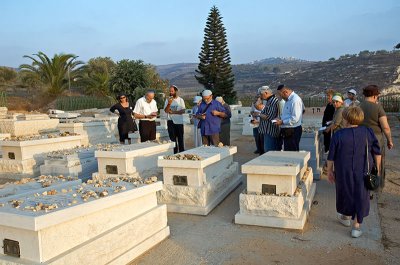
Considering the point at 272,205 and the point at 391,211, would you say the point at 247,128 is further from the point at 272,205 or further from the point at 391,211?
the point at 272,205

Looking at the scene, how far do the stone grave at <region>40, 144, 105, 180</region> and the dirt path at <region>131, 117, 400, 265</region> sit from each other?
2422 mm

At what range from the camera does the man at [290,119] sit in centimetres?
611

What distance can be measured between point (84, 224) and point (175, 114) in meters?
5.42

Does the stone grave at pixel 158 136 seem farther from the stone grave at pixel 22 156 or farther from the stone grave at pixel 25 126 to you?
the stone grave at pixel 25 126

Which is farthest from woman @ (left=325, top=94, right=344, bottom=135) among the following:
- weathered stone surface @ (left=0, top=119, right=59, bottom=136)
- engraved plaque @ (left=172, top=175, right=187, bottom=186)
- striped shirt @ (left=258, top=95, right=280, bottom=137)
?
weathered stone surface @ (left=0, top=119, right=59, bottom=136)

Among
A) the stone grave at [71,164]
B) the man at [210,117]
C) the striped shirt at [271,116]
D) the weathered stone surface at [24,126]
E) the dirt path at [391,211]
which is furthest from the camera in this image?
the weathered stone surface at [24,126]

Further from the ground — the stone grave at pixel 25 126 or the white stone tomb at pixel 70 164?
the stone grave at pixel 25 126

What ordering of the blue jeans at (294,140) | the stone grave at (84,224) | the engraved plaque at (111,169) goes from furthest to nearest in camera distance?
the blue jeans at (294,140) < the engraved plaque at (111,169) < the stone grave at (84,224)

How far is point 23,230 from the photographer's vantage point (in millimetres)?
2982

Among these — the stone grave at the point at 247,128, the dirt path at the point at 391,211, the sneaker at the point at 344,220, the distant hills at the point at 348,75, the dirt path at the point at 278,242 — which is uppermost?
the distant hills at the point at 348,75

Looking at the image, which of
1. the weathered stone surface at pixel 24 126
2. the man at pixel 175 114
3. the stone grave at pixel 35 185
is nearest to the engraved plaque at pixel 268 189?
the stone grave at pixel 35 185

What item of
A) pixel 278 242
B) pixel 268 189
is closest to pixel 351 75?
pixel 268 189

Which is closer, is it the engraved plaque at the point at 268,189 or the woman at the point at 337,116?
the engraved plaque at the point at 268,189

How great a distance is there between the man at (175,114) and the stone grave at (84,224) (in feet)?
13.8
